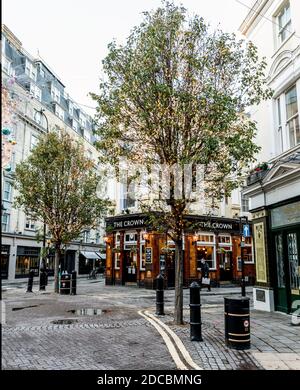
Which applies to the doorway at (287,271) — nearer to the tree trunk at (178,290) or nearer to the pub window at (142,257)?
the tree trunk at (178,290)

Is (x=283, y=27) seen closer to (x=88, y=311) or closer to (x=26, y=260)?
(x=88, y=311)

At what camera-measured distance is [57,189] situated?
18.8m

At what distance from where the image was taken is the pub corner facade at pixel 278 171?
11609mm

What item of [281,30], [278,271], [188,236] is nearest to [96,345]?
[278,271]

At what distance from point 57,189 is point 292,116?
1237 cm

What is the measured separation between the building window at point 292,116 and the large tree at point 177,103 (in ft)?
7.97

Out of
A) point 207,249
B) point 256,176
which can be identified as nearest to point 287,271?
point 256,176

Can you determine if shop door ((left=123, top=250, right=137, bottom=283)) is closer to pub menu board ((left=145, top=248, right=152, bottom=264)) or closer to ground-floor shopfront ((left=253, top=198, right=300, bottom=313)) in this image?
pub menu board ((left=145, top=248, right=152, bottom=264))

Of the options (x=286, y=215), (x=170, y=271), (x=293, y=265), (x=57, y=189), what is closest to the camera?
(x=293, y=265)

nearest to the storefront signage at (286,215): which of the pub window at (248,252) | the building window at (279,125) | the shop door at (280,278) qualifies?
the shop door at (280,278)

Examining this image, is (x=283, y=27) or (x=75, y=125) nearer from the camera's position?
(x=283, y=27)

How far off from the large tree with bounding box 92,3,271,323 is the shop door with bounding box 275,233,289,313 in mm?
3892

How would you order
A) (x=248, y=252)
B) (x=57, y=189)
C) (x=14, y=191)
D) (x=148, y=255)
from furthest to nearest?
1. (x=14, y=191)
2. (x=248, y=252)
3. (x=148, y=255)
4. (x=57, y=189)
